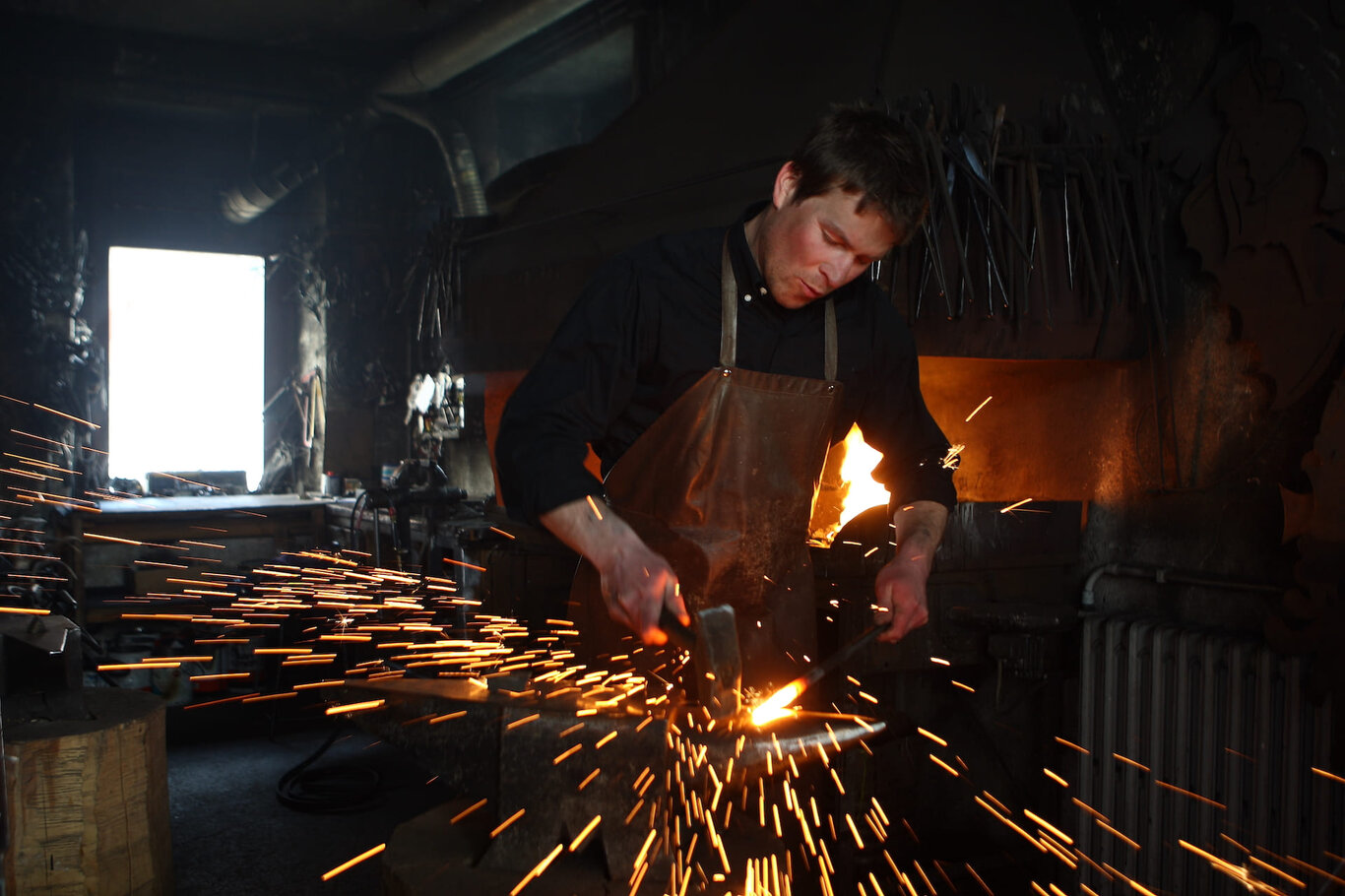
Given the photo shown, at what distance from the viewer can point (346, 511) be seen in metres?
Answer: 6.24

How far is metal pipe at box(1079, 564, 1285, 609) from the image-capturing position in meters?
2.70

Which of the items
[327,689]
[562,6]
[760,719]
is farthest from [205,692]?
[760,719]

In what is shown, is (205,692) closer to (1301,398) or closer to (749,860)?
(749,860)

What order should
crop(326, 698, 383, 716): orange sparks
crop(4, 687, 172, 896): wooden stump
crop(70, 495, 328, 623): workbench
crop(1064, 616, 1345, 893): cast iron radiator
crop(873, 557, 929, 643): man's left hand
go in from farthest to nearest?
crop(70, 495, 328, 623): workbench < crop(1064, 616, 1345, 893): cast iron radiator < crop(4, 687, 172, 896): wooden stump < crop(873, 557, 929, 643): man's left hand < crop(326, 698, 383, 716): orange sparks

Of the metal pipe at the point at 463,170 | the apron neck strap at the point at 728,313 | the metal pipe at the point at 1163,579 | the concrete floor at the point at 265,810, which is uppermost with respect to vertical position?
the metal pipe at the point at 463,170

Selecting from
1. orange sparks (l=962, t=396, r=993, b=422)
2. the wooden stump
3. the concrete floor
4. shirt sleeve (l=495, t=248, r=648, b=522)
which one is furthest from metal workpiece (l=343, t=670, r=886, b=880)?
orange sparks (l=962, t=396, r=993, b=422)

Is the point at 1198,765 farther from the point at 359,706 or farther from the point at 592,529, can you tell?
the point at 359,706

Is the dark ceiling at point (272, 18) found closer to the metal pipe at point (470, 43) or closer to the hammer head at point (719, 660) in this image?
the metal pipe at point (470, 43)

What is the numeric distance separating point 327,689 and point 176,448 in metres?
4.53

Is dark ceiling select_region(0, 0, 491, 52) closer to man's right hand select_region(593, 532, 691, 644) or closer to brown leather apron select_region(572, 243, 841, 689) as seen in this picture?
brown leather apron select_region(572, 243, 841, 689)

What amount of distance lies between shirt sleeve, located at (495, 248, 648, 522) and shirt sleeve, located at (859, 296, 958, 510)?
529 millimetres

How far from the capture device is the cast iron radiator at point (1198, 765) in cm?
246

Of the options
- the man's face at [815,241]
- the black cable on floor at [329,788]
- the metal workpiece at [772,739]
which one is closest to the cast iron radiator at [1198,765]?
the metal workpiece at [772,739]

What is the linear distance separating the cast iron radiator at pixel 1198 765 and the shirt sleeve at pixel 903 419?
124cm
